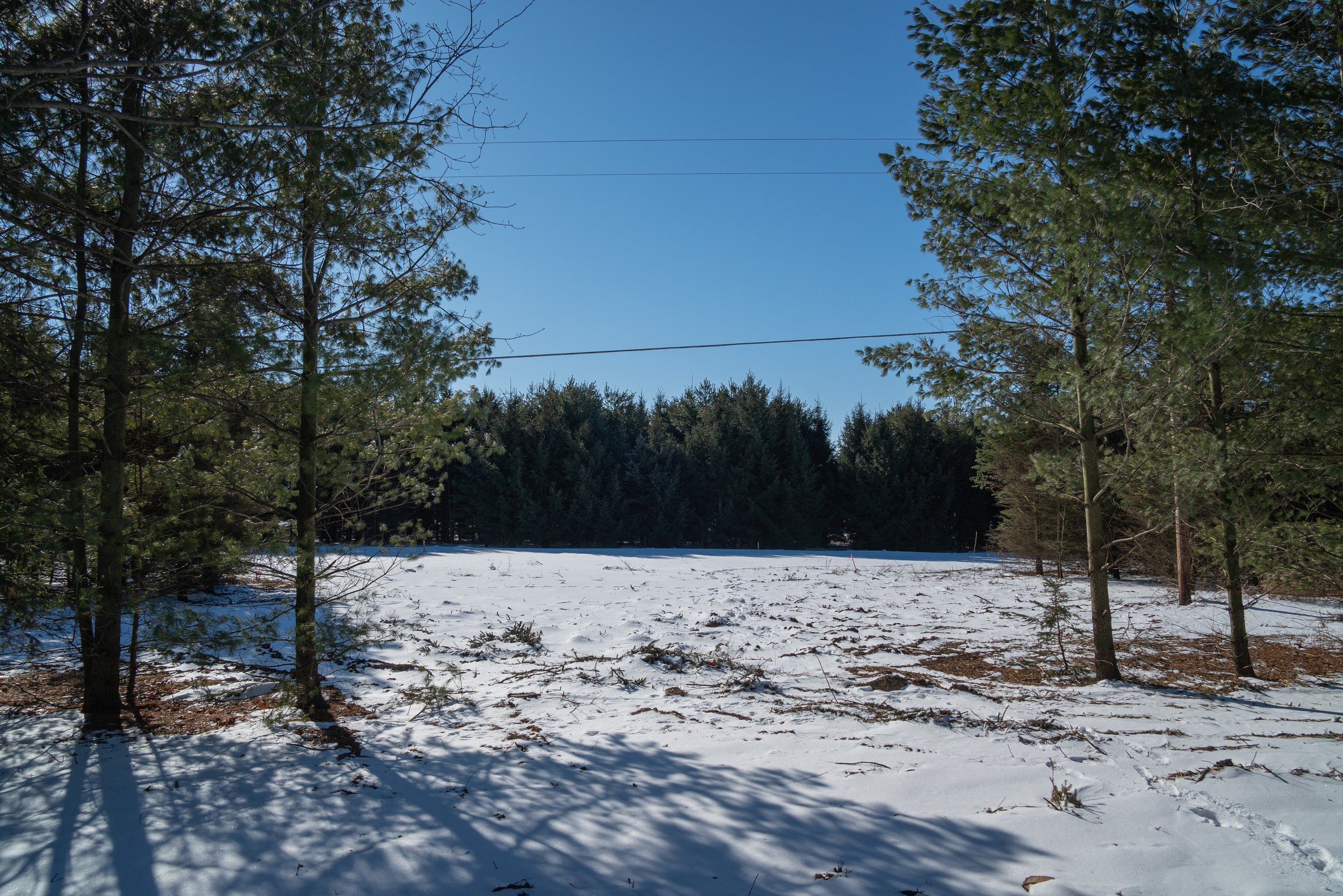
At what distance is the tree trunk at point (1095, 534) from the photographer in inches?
249

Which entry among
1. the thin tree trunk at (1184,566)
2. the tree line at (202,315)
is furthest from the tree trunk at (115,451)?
the thin tree trunk at (1184,566)

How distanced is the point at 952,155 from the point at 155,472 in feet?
22.7

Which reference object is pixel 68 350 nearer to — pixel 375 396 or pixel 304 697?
pixel 375 396

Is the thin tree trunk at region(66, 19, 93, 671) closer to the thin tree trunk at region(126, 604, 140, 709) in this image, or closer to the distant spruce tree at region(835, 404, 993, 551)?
the thin tree trunk at region(126, 604, 140, 709)

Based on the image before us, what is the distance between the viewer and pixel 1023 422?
688 cm

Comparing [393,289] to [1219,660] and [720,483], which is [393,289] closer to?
[1219,660]

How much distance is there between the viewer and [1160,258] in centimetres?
436

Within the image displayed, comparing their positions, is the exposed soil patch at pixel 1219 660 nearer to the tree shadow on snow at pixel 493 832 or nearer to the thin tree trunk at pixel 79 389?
the tree shadow on snow at pixel 493 832

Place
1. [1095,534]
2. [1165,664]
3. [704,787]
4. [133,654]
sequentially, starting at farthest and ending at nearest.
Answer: [1165,664], [1095,534], [133,654], [704,787]

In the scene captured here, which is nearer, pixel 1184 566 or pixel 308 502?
pixel 308 502

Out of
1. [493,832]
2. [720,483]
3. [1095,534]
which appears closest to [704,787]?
[493,832]

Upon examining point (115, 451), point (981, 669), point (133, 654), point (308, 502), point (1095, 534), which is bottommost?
point (981, 669)

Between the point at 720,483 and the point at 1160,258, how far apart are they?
27051 mm

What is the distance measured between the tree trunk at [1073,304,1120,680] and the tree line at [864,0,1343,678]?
0.08ft
